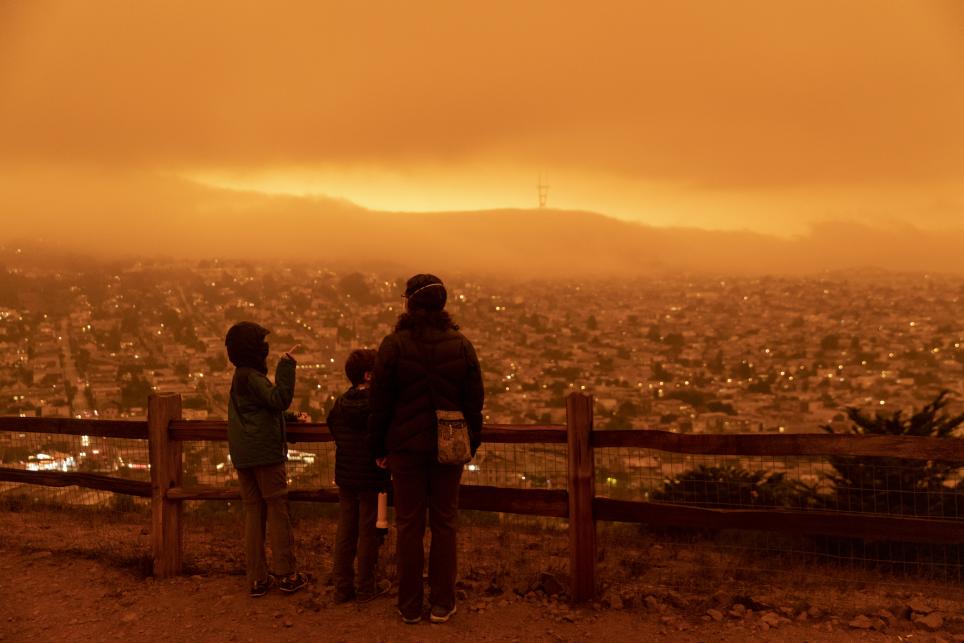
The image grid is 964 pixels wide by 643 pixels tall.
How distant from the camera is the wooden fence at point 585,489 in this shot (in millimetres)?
5055

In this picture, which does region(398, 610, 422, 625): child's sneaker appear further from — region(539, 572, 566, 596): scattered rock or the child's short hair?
the child's short hair

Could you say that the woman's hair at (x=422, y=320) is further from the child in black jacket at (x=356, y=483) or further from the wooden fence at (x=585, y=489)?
the wooden fence at (x=585, y=489)

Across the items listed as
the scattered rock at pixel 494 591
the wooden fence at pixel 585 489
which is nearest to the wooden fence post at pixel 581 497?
the wooden fence at pixel 585 489

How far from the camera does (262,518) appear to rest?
6.05 m

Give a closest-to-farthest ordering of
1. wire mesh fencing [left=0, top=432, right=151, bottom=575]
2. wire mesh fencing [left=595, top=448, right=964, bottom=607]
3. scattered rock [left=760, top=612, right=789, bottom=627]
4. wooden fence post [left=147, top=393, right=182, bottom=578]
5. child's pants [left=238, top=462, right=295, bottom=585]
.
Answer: scattered rock [left=760, top=612, right=789, bottom=627] < child's pants [left=238, top=462, right=295, bottom=585] < wire mesh fencing [left=595, top=448, right=964, bottom=607] < wooden fence post [left=147, top=393, right=182, bottom=578] < wire mesh fencing [left=0, top=432, right=151, bottom=575]

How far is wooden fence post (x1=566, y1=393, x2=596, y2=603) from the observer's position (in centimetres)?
553

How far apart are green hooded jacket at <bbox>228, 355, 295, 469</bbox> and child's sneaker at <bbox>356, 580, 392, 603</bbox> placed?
47.6 inches

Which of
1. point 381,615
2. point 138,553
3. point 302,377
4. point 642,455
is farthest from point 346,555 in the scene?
point 302,377

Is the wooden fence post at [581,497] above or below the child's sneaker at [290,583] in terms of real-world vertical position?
above

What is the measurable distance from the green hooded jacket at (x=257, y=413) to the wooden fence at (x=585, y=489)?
46 centimetres

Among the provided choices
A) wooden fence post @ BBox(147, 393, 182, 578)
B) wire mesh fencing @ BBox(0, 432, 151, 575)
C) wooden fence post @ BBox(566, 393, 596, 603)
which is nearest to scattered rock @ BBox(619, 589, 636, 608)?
wooden fence post @ BBox(566, 393, 596, 603)

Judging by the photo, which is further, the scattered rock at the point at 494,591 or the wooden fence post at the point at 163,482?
the wooden fence post at the point at 163,482

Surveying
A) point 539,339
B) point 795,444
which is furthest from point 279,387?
point 539,339

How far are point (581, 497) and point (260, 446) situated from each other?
2.43 m
